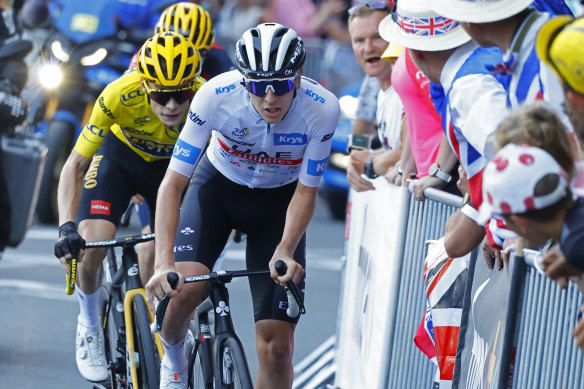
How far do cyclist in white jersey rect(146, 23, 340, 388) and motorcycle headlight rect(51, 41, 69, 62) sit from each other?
822 cm

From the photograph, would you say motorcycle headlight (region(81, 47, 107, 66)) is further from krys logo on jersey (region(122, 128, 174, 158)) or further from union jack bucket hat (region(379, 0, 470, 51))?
union jack bucket hat (region(379, 0, 470, 51))

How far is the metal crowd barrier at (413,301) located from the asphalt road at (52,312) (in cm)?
229

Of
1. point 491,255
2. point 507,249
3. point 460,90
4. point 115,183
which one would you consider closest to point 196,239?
point 115,183

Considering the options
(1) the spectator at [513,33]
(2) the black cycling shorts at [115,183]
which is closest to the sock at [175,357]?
(2) the black cycling shorts at [115,183]

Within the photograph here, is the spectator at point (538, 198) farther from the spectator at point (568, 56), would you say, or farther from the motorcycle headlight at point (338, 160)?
the motorcycle headlight at point (338, 160)

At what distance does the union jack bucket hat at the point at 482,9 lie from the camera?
3658mm

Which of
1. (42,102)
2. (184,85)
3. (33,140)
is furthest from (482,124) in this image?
(42,102)

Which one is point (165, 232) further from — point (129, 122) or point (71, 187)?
point (129, 122)

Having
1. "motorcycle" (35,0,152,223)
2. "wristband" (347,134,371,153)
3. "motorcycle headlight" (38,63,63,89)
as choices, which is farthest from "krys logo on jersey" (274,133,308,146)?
"motorcycle" (35,0,152,223)

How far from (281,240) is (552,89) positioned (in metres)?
2.24

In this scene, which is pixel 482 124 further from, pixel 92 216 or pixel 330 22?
pixel 330 22

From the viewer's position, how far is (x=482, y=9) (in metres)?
3.71

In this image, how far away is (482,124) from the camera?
3828 millimetres

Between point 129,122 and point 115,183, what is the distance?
46cm
